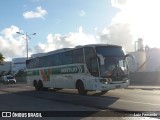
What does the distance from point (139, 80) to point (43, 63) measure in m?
17.3

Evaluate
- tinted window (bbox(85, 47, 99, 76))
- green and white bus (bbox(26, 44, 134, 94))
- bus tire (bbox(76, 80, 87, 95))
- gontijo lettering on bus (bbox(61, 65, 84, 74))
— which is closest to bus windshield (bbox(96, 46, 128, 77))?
green and white bus (bbox(26, 44, 134, 94))

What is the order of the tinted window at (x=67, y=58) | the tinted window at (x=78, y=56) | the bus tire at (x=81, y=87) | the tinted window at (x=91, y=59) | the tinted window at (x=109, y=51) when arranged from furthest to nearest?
the tinted window at (x=67, y=58) < the tinted window at (x=78, y=56) < the bus tire at (x=81, y=87) < the tinted window at (x=91, y=59) < the tinted window at (x=109, y=51)

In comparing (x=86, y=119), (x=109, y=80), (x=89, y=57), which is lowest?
(x=86, y=119)

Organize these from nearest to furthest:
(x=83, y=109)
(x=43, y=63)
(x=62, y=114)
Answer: (x=62, y=114)
(x=83, y=109)
(x=43, y=63)

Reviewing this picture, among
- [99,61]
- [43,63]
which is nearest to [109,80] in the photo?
[99,61]

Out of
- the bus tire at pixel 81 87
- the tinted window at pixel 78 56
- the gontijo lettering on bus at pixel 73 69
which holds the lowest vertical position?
the bus tire at pixel 81 87

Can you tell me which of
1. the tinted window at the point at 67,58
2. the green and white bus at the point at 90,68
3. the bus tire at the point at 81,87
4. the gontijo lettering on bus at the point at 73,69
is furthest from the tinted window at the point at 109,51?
the tinted window at the point at 67,58

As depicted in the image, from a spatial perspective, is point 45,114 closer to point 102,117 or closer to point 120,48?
point 102,117

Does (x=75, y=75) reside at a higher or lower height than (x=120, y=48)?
lower

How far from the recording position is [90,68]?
23547mm

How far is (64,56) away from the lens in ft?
90.2

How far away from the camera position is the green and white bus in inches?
886

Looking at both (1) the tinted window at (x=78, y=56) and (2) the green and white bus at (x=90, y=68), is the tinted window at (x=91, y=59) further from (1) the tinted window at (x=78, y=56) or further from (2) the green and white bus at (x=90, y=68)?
(1) the tinted window at (x=78, y=56)

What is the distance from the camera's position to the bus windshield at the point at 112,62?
73.9ft
